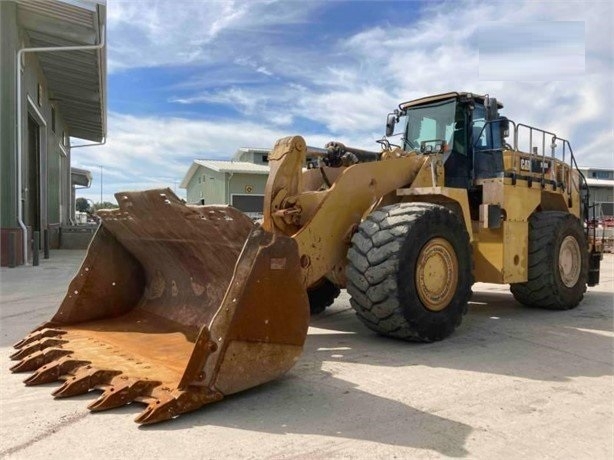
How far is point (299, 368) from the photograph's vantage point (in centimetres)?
436

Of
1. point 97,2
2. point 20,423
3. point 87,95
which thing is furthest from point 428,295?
point 87,95

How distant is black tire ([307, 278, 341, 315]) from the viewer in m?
Answer: 6.74

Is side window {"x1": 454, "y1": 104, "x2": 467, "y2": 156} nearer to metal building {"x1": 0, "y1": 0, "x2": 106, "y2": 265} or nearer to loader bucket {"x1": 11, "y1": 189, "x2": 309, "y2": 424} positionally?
loader bucket {"x1": 11, "y1": 189, "x2": 309, "y2": 424}

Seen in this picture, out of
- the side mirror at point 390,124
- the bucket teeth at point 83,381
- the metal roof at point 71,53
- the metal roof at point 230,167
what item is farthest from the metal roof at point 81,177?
the bucket teeth at point 83,381

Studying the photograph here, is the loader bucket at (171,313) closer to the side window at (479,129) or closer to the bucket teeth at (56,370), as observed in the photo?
the bucket teeth at (56,370)

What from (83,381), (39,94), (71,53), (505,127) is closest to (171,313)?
(83,381)

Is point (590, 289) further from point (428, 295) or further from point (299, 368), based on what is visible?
point (299, 368)

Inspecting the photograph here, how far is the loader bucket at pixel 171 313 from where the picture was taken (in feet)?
11.0

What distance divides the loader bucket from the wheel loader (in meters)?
0.01

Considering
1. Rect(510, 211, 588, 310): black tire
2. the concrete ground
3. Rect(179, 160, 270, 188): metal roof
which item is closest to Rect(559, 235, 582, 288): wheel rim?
Rect(510, 211, 588, 310): black tire

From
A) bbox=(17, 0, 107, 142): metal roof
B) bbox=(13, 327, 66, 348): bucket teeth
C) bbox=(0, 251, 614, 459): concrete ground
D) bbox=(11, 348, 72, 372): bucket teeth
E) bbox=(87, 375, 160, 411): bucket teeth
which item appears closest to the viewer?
bbox=(0, 251, 614, 459): concrete ground

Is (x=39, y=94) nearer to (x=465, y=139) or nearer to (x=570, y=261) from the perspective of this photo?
(x=465, y=139)

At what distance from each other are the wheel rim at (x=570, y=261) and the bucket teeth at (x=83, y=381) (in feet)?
19.4

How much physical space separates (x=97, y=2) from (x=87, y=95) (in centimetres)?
920
